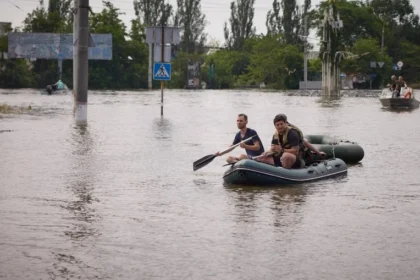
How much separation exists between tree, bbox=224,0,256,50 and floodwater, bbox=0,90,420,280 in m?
118

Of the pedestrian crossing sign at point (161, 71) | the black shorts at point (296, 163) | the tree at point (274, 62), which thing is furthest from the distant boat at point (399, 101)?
the tree at point (274, 62)

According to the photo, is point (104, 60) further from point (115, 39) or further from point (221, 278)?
point (221, 278)

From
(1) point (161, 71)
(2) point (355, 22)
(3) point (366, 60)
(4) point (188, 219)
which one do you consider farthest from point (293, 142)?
(2) point (355, 22)

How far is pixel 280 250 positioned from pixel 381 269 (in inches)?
48.9

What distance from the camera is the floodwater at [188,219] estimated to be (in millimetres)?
9023

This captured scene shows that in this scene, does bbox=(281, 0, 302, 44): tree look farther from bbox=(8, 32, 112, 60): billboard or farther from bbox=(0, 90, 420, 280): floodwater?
bbox=(0, 90, 420, 280): floodwater

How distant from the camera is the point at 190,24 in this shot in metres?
139

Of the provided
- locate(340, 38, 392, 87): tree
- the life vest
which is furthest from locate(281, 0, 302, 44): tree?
the life vest

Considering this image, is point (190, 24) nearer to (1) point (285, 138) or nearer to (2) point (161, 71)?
(2) point (161, 71)

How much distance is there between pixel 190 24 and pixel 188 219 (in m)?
128

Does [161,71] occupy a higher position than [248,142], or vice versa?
[161,71]

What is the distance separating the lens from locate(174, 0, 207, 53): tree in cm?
13638

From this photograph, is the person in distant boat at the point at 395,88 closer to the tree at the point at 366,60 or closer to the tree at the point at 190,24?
the tree at the point at 366,60

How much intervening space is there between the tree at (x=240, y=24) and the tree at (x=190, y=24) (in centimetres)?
488
